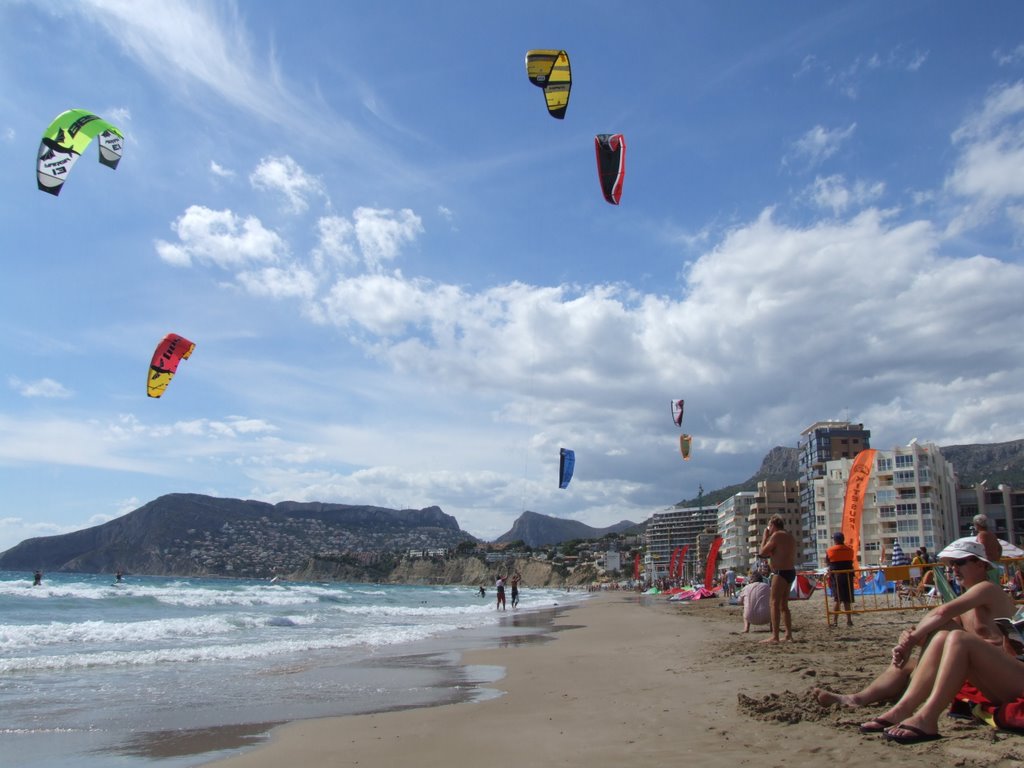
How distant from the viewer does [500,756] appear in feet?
13.1

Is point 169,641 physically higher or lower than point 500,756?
lower

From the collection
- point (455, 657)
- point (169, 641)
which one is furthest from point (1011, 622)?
point (169, 641)

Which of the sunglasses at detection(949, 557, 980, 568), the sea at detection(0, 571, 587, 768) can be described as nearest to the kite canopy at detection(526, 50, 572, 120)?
the sea at detection(0, 571, 587, 768)

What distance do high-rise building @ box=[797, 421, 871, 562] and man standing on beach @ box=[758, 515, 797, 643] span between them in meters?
86.0

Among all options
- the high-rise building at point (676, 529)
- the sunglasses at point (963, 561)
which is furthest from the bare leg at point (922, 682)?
the high-rise building at point (676, 529)

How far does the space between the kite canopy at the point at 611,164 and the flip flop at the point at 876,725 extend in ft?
36.2

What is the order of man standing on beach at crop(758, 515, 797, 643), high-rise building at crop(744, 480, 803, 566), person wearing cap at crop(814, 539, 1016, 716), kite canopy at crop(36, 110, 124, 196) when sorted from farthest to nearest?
high-rise building at crop(744, 480, 803, 566)
kite canopy at crop(36, 110, 124, 196)
man standing on beach at crop(758, 515, 797, 643)
person wearing cap at crop(814, 539, 1016, 716)

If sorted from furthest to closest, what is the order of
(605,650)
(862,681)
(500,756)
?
(605,650), (862,681), (500,756)

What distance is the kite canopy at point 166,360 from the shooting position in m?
19.4

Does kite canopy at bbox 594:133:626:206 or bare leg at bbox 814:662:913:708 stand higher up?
kite canopy at bbox 594:133:626:206

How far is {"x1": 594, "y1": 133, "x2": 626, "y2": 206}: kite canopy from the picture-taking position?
13.9 meters

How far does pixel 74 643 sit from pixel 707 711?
486 inches

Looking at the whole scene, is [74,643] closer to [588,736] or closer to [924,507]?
[588,736]

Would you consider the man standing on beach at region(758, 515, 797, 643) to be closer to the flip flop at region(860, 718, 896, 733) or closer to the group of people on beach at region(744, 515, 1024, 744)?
the group of people on beach at region(744, 515, 1024, 744)
